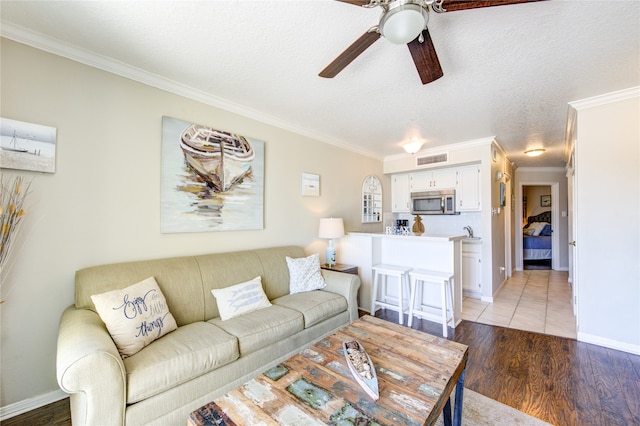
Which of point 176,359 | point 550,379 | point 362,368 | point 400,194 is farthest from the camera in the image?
point 400,194

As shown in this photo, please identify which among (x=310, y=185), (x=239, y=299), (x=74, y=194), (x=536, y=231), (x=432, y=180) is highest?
(x=432, y=180)

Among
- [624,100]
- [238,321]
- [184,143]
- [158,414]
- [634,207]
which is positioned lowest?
[158,414]

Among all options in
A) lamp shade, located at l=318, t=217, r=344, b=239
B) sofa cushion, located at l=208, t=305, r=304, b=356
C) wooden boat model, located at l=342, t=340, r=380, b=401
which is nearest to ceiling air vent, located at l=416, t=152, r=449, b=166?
lamp shade, located at l=318, t=217, r=344, b=239

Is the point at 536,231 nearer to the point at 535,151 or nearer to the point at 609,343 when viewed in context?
the point at 535,151

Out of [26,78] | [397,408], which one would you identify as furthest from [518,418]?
[26,78]

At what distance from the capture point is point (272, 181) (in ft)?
10.4

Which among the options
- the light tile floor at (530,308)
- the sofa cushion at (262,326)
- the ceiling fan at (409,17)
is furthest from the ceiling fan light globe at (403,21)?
the light tile floor at (530,308)


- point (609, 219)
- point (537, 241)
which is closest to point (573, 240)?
point (609, 219)

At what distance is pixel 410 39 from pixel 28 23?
2.36 meters

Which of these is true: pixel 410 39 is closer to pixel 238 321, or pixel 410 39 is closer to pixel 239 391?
pixel 239 391

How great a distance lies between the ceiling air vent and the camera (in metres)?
4.36

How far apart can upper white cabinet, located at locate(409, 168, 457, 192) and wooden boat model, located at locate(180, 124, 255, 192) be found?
133 inches

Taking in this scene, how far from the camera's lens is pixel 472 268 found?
425 centimetres

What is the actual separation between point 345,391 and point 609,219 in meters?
3.15
